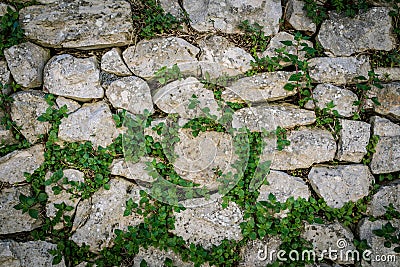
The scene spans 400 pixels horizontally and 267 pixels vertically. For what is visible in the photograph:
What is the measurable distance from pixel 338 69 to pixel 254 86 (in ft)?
1.99

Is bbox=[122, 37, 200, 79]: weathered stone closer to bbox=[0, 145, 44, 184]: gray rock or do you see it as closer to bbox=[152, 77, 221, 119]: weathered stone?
bbox=[152, 77, 221, 119]: weathered stone

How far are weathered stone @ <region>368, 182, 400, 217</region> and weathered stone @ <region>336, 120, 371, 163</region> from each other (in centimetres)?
28

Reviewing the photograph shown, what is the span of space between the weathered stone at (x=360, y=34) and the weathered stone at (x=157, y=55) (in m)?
0.97

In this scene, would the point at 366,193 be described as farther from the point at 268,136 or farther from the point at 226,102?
the point at 226,102

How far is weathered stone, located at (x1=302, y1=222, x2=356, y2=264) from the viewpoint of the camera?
103 inches

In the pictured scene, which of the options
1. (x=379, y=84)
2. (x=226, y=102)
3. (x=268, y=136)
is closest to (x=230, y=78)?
(x=226, y=102)

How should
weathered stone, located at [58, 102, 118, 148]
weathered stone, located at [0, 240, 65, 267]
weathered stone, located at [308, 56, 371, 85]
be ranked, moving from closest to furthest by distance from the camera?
weathered stone, located at [0, 240, 65, 267], weathered stone, located at [58, 102, 118, 148], weathered stone, located at [308, 56, 371, 85]

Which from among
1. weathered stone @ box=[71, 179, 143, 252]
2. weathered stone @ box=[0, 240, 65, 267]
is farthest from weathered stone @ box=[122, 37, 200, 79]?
weathered stone @ box=[0, 240, 65, 267]

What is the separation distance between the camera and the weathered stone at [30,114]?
2.65 meters

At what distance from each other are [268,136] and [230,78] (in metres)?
0.49

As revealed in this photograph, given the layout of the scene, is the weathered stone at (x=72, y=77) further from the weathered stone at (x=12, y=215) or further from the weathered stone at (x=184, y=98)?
the weathered stone at (x=12, y=215)

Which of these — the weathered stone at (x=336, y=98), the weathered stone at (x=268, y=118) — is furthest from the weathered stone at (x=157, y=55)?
the weathered stone at (x=336, y=98)

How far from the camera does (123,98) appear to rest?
2676 millimetres

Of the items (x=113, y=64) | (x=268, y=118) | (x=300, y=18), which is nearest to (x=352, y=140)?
(x=268, y=118)
